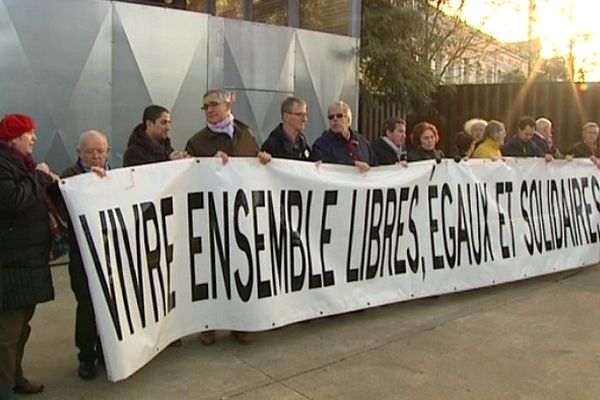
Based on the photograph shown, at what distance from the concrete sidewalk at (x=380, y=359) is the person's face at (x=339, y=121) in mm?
1516

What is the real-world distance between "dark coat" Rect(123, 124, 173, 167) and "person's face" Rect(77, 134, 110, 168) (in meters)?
0.45

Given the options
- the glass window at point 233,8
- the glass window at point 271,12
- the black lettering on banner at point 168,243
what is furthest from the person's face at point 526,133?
the glass window at point 233,8

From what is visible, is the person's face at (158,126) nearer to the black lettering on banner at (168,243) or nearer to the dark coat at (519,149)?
the black lettering on banner at (168,243)

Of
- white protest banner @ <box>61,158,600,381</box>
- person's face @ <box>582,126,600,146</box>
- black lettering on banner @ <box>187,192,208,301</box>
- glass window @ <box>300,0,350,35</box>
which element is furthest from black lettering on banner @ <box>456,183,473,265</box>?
glass window @ <box>300,0,350,35</box>

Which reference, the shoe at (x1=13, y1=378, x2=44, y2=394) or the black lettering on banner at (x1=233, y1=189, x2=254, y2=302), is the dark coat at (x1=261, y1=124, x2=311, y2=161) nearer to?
A: the black lettering on banner at (x1=233, y1=189, x2=254, y2=302)

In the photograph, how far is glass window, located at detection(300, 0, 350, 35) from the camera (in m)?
10.5

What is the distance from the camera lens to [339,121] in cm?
531

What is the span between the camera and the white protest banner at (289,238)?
3703mm

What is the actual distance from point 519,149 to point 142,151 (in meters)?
4.40

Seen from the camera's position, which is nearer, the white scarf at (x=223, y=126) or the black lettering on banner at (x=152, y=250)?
the black lettering on banner at (x=152, y=250)

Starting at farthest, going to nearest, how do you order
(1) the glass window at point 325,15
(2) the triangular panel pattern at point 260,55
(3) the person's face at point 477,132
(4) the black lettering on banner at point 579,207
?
(1) the glass window at point 325,15, (2) the triangular panel pattern at point 260,55, (3) the person's face at point 477,132, (4) the black lettering on banner at point 579,207

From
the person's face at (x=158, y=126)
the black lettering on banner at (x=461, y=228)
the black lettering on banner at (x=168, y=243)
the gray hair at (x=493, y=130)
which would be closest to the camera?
the black lettering on banner at (x=168, y=243)

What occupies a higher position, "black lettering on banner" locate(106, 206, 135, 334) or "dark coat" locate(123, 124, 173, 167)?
"dark coat" locate(123, 124, 173, 167)

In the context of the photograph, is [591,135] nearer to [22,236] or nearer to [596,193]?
[596,193]
